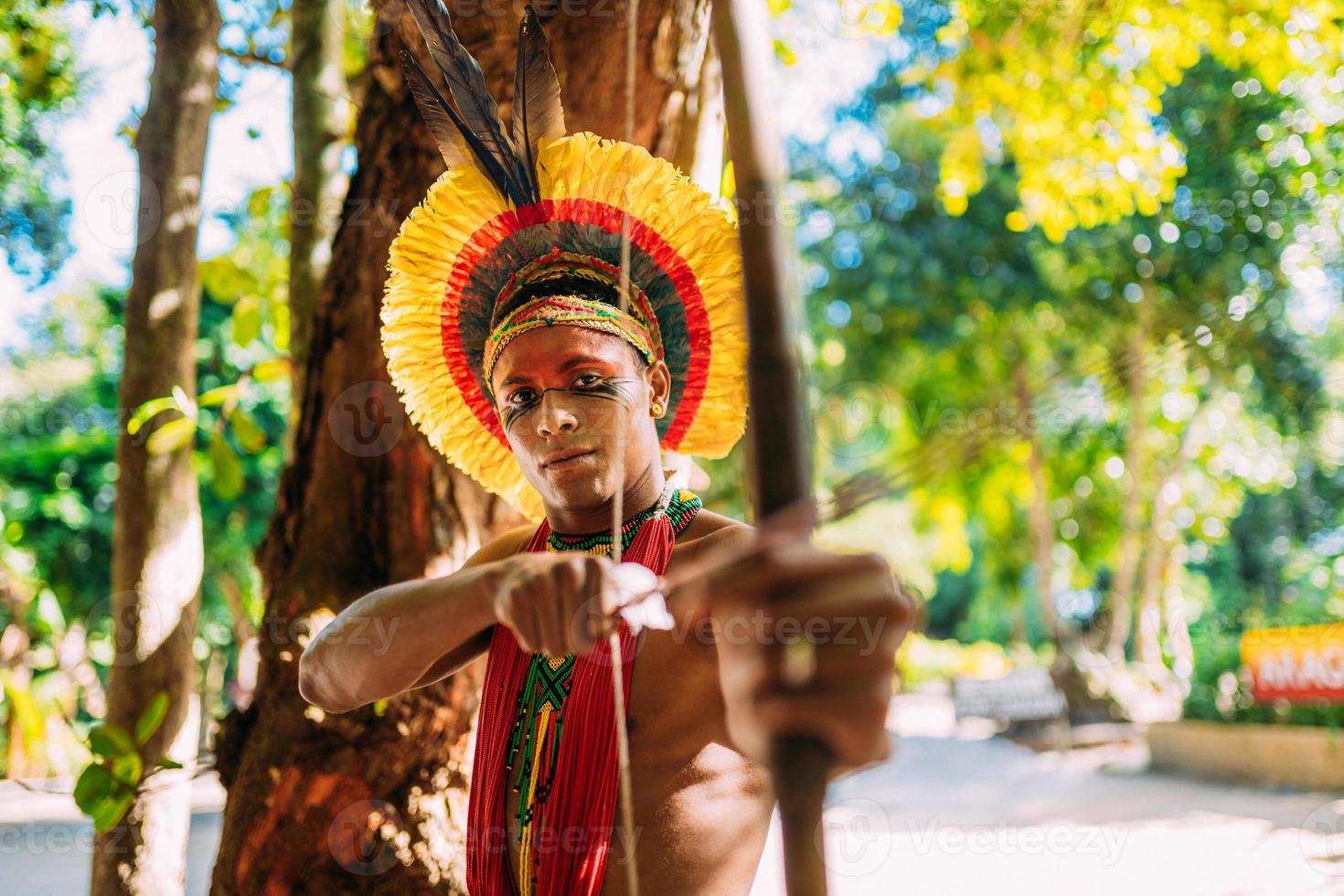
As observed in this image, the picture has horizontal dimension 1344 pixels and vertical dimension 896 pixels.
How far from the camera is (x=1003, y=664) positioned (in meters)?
25.6

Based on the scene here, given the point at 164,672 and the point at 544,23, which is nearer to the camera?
the point at 544,23

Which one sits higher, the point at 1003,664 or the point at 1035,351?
the point at 1035,351

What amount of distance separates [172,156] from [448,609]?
3.06 m

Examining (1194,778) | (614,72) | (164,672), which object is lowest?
(1194,778)

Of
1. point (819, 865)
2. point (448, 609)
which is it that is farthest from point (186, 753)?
point (819, 865)

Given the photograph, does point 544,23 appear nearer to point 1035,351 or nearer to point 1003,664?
point 1035,351

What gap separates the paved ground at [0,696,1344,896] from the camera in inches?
301

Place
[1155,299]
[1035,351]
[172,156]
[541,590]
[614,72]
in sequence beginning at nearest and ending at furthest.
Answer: [541,590] → [614,72] → [172,156] → [1155,299] → [1035,351]

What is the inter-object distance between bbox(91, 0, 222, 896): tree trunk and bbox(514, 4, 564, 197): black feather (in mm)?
2106

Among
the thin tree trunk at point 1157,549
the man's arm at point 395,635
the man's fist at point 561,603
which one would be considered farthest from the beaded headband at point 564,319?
the thin tree trunk at point 1157,549

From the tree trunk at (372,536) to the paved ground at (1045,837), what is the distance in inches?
92.9

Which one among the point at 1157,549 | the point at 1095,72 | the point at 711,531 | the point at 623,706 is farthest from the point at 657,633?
the point at 1157,549

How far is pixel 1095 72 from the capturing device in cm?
603

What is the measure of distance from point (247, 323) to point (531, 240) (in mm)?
2888
